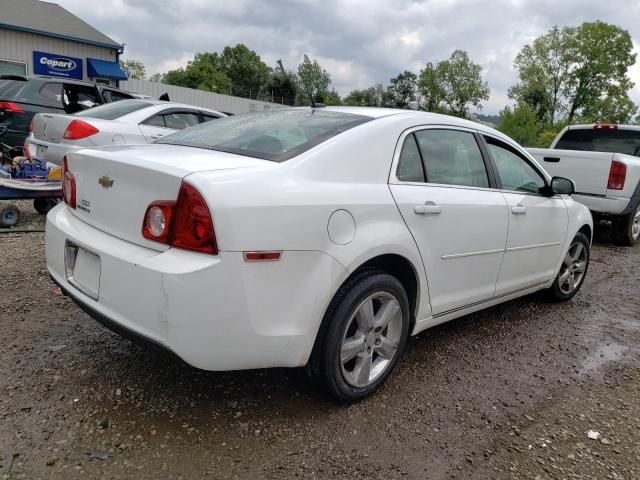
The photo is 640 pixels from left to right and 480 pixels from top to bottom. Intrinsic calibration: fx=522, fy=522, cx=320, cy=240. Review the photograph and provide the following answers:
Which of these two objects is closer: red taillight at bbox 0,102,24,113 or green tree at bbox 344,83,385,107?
red taillight at bbox 0,102,24,113

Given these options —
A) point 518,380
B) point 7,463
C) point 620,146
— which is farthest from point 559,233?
point 620,146

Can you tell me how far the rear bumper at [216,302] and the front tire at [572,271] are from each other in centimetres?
306

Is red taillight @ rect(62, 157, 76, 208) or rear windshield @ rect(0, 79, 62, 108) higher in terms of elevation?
rear windshield @ rect(0, 79, 62, 108)

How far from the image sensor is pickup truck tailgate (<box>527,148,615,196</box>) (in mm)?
7164

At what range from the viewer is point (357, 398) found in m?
2.74

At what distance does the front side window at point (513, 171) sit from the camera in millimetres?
3697

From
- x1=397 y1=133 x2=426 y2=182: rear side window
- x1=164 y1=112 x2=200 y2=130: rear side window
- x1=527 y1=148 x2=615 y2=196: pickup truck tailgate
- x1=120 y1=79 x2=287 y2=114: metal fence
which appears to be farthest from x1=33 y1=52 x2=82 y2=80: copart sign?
x1=397 y1=133 x2=426 y2=182: rear side window

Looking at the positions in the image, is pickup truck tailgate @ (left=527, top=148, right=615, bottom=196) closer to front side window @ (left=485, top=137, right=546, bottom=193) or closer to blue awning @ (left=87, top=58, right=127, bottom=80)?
front side window @ (left=485, top=137, right=546, bottom=193)

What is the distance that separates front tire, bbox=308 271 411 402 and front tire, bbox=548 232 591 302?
2377mm

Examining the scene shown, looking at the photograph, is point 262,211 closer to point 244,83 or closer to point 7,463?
point 7,463

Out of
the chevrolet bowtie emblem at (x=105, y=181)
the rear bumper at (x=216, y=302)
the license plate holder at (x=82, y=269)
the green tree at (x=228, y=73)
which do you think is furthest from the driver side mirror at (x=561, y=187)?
the green tree at (x=228, y=73)

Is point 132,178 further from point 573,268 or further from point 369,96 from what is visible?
point 369,96

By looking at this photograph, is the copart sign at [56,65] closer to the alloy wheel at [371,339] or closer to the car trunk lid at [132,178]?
the car trunk lid at [132,178]

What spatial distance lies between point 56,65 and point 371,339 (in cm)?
2282
